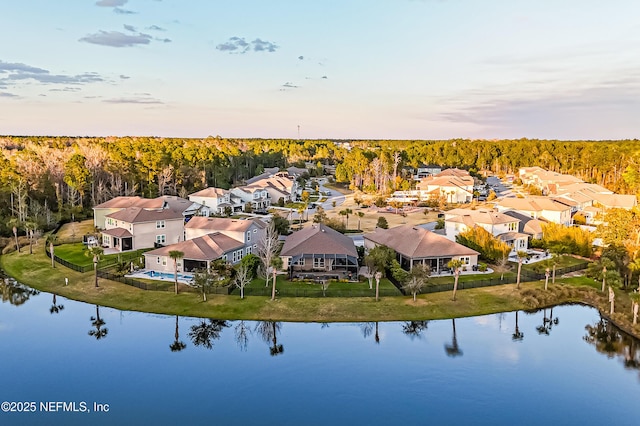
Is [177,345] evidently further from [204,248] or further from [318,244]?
[318,244]

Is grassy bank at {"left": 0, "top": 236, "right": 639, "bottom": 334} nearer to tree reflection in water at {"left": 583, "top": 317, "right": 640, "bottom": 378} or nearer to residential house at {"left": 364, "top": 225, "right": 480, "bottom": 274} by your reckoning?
tree reflection in water at {"left": 583, "top": 317, "right": 640, "bottom": 378}

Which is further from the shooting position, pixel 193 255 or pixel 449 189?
pixel 449 189

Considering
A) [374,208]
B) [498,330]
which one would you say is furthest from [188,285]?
[374,208]

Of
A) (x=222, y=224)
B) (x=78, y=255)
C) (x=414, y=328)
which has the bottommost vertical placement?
(x=414, y=328)

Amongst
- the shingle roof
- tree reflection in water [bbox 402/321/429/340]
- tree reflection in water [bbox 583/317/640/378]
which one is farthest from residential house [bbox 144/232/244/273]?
tree reflection in water [bbox 583/317/640/378]

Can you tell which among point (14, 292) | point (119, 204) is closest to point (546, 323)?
point (14, 292)

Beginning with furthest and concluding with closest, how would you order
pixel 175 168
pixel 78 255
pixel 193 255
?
1. pixel 175 168
2. pixel 78 255
3. pixel 193 255

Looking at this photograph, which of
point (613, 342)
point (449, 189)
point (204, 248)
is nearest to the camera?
point (613, 342)

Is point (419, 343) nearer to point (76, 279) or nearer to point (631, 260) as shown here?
point (631, 260)
